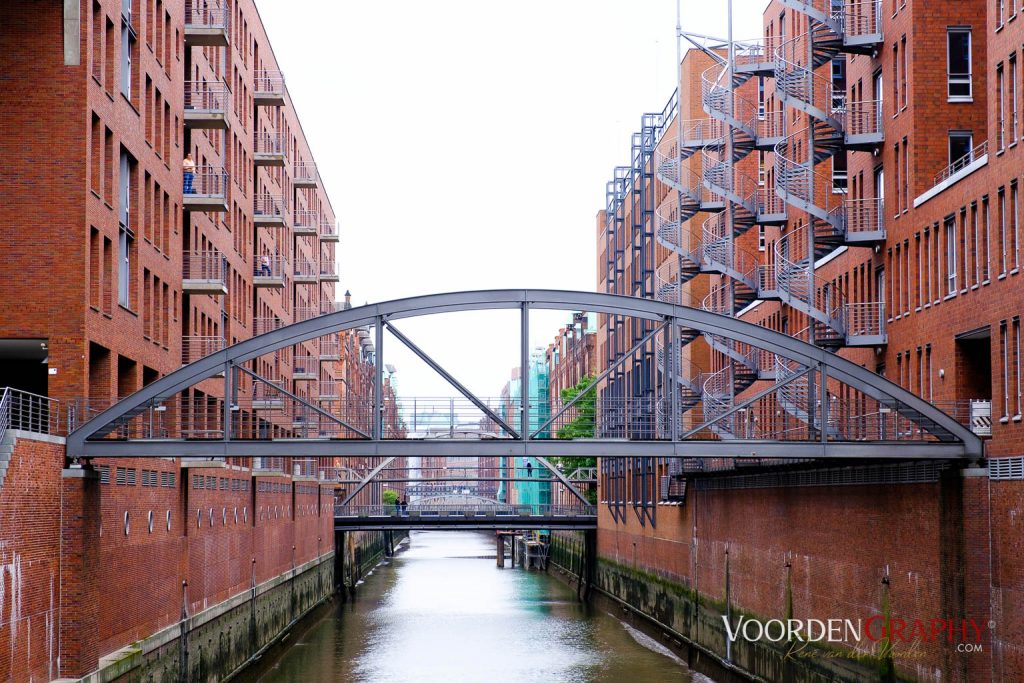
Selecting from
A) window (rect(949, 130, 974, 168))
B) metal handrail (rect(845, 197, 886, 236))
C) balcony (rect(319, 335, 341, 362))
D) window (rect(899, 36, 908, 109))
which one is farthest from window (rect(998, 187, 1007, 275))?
balcony (rect(319, 335, 341, 362))

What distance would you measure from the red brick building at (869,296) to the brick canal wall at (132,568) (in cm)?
1060

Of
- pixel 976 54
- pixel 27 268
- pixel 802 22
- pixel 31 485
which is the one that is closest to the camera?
pixel 31 485

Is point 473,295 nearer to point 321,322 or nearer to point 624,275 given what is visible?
point 321,322

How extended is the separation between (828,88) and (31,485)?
76.4 ft

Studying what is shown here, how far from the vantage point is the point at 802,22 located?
3759 cm

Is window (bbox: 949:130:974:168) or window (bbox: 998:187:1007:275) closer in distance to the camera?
window (bbox: 998:187:1007:275)

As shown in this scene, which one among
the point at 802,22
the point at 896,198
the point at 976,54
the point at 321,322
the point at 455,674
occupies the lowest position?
the point at 455,674

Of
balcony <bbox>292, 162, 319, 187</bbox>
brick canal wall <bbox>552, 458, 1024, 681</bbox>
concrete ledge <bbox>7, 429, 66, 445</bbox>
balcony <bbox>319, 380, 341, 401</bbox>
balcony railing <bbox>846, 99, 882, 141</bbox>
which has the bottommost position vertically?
brick canal wall <bbox>552, 458, 1024, 681</bbox>

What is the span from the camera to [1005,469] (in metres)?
21.6

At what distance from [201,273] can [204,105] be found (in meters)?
4.95

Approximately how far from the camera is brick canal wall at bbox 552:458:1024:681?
21328mm

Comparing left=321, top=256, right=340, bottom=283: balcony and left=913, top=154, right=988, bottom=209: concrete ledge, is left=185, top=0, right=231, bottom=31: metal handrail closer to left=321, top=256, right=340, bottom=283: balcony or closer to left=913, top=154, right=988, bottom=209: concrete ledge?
left=913, top=154, right=988, bottom=209: concrete ledge

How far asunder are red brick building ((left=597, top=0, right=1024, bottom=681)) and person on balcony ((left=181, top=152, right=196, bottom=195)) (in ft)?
44.6

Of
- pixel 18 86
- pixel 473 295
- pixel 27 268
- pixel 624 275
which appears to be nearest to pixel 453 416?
pixel 473 295
